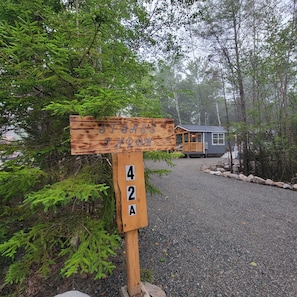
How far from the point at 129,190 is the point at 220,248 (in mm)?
1604

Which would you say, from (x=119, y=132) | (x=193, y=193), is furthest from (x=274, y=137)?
(x=119, y=132)

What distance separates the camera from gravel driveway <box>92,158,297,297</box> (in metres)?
1.56

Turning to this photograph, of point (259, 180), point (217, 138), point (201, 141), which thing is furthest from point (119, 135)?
point (217, 138)

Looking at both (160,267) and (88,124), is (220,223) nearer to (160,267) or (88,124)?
(160,267)

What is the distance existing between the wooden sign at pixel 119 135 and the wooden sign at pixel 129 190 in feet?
0.25

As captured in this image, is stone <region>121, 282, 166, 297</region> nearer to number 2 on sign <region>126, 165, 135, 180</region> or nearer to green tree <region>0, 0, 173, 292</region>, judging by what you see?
green tree <region>0, 0, 173, 292</region>

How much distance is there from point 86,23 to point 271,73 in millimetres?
5492

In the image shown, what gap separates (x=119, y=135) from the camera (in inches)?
46.7

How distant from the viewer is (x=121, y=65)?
1.84 meters

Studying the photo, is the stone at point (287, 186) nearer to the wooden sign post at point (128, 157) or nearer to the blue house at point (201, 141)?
the wooden sign post at point (128, 157)

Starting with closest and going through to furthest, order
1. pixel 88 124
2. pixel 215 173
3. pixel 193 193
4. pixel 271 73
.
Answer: pixel 88 124, pixel 193 193, pixel 271 73, pixel 215 173

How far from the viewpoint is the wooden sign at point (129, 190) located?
1.19 metres

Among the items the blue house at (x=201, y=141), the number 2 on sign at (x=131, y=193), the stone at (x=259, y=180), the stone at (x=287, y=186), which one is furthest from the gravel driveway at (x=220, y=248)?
the blue house at (x=201, y=141)

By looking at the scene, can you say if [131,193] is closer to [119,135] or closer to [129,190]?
[129,190]
